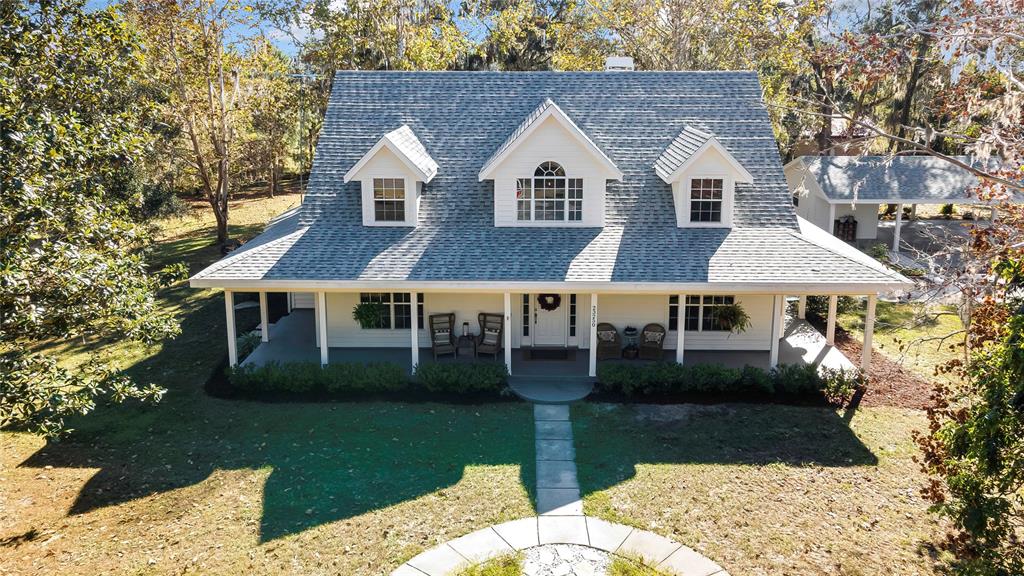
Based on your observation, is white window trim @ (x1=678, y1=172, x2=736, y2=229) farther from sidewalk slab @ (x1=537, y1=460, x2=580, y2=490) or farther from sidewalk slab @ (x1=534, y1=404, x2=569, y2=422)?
sidewalk slab @ (x1=537, y1=460, x2=580, y2=490)

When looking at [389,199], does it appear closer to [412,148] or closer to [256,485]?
[412,148]

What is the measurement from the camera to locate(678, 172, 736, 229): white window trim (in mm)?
17266

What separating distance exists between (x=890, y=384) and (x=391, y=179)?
1330 cm

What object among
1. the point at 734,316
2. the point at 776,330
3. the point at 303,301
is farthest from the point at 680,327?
the point at 303,301

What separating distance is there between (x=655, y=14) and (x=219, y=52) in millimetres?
19327

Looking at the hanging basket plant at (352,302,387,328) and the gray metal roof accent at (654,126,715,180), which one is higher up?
the gray metal roof accent at (654,126,715,180)

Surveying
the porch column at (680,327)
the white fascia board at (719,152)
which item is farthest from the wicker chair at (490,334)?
the white fascia board at (719,152)

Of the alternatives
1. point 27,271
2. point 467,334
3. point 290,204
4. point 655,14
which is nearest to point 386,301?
point 467,334

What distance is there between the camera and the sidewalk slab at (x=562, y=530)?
1045 cm

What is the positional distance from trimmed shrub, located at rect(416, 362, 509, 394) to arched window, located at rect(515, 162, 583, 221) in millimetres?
4361

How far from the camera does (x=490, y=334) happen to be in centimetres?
1762

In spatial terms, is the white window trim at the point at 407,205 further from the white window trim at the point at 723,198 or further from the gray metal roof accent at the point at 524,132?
the white window trim at the point at 723,198

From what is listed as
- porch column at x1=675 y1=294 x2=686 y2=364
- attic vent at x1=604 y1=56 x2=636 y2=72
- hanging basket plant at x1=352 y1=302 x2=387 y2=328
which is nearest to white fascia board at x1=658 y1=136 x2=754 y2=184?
porch column at x1=675 y1=294 x2=686 y2=364

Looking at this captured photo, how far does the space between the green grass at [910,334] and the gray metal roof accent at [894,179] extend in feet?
26.8
